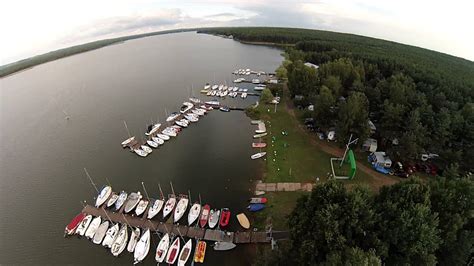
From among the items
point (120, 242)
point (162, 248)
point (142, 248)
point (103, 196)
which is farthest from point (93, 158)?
point (162, 248)

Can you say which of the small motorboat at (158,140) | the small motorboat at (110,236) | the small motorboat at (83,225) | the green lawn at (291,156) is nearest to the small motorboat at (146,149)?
the small motorboat at (158,140)

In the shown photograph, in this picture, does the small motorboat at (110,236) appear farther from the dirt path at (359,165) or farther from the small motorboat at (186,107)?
the dirt path at (359,165)

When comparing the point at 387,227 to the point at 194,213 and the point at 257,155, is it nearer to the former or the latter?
the point at 194,213

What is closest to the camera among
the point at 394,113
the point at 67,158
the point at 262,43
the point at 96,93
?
the point at 394,113

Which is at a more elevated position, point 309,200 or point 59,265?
point 309,200

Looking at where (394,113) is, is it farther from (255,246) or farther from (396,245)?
(255,246)

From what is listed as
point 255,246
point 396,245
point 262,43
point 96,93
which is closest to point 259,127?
point 255,246
